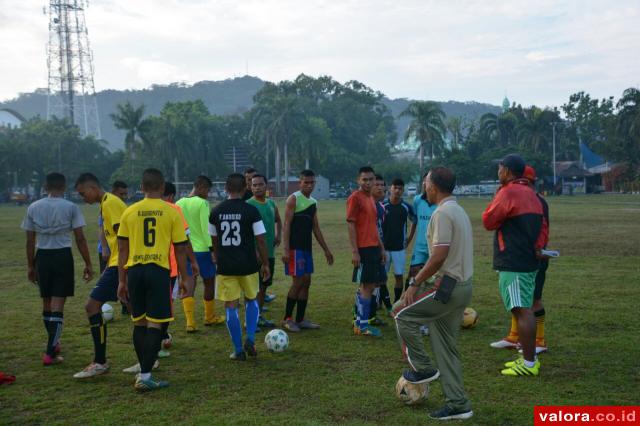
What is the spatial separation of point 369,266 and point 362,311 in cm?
65

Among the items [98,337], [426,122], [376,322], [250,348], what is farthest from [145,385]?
[426,122]

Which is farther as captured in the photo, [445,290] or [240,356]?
[240,356]

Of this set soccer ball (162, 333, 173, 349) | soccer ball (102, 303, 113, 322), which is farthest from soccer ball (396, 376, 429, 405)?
soccer ball (102, 303, 113, 322)

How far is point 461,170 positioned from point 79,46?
289 feet

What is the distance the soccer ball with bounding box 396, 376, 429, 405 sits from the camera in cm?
561

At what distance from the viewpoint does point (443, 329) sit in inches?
213

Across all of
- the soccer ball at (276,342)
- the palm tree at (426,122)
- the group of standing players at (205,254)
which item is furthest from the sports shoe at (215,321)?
the palm tree at (426,122)

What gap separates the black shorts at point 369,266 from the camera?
842cm

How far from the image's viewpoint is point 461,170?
281ft

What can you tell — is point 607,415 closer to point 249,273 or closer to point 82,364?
point 249,273

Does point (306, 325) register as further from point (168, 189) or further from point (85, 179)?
point (85, 179)

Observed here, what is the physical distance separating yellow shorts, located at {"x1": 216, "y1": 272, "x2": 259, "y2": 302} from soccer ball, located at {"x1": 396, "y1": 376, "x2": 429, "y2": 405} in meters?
2.53

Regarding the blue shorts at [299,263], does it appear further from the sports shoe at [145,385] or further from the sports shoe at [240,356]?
the sports shoe at [145,385]

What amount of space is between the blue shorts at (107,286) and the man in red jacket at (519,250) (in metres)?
4.33
